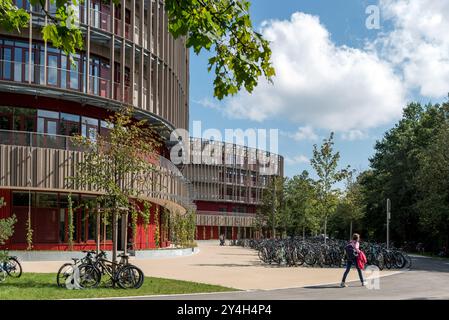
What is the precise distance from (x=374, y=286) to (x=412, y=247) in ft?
113

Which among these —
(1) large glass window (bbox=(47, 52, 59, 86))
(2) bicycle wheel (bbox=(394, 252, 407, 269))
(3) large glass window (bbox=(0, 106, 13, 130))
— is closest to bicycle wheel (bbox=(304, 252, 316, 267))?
(2) bicycle wheel (bbox=(394, 252, 407, 269))

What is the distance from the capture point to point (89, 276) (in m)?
15.0

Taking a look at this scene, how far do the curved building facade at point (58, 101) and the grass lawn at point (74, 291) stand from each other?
29.7 ft

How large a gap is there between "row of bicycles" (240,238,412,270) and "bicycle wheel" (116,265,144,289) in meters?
10.8

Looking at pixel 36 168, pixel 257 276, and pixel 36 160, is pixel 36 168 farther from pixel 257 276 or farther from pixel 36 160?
pixel 257 276

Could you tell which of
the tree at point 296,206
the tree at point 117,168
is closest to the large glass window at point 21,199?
the tree at point 117,168

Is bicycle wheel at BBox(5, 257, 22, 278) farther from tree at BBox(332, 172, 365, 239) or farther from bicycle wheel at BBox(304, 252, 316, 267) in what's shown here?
tree at BBox(332, 172, 365, 239)

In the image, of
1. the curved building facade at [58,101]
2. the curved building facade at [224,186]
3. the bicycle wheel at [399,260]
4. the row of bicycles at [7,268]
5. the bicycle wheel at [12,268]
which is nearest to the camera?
the row of bicycles at [7,268]

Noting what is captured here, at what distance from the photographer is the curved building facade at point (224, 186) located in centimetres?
8438

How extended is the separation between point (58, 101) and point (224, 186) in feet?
194

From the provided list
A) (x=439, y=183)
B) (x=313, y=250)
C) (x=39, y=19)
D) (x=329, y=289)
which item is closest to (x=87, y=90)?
(x=39, y=19)

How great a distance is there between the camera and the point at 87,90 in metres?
30.0

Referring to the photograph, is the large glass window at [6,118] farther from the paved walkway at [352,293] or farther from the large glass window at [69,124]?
the paved walkway at [352,293]
